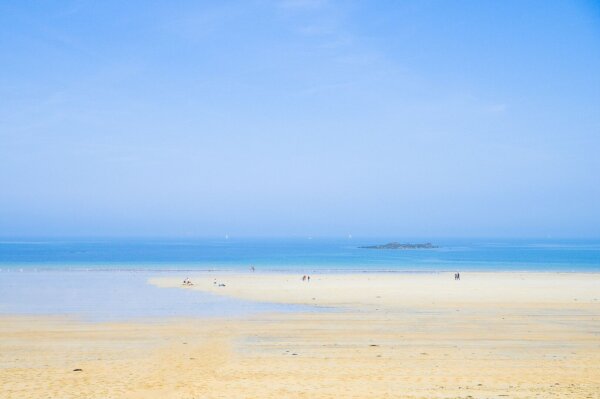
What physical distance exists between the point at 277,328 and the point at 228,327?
2.34 metres

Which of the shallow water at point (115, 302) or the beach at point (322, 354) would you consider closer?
the beach at point (322, 354)

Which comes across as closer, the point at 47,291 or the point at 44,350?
the point at 44,350

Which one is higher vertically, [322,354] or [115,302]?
[322,354]

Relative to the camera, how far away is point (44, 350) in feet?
66.3

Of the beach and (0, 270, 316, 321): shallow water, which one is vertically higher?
the beach

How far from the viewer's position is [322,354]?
63.5ft

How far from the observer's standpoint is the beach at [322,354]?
48.0ft

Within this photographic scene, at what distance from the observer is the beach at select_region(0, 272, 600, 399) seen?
1462cm

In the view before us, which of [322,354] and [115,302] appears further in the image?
[115,302]

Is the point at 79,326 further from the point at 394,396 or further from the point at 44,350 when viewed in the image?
the point at 394,396

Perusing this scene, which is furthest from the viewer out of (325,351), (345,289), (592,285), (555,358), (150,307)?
(592,285)

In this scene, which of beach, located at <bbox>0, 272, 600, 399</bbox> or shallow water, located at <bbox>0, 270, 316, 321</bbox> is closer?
beach, located at <bbox>0, 272, 600, 399</bbox>

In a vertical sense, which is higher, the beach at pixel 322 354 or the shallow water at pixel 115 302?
the beach at pixel 322 354

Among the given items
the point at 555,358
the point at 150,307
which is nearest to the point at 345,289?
the point at 150,307
